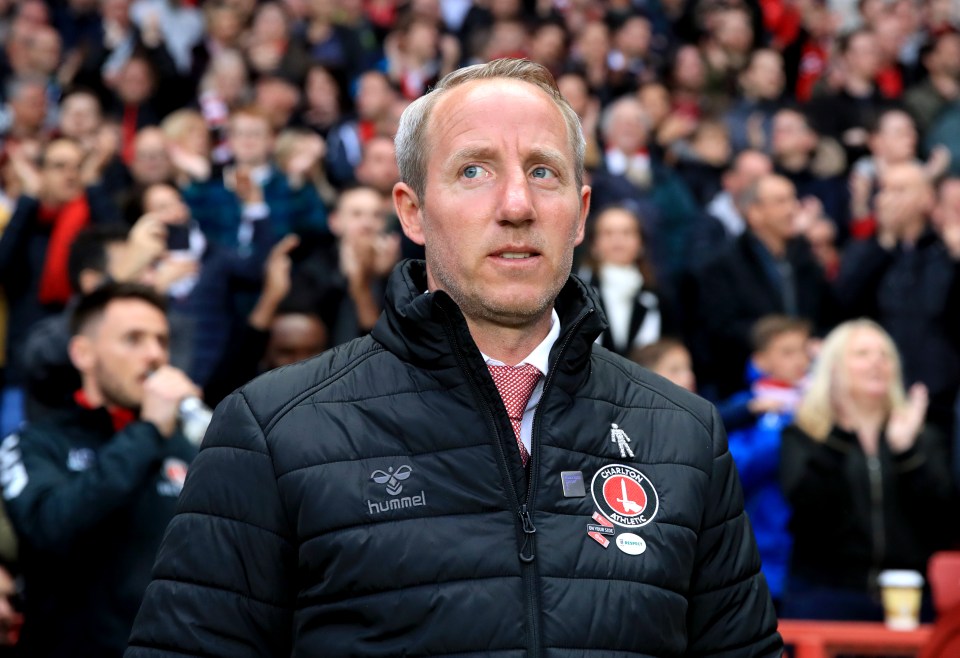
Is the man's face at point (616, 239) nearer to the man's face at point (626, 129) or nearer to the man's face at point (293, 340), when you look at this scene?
the man's face at point (293, 340)

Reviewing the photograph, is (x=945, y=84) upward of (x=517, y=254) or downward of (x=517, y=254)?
upward

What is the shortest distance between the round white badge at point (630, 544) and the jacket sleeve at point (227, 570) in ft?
1.77

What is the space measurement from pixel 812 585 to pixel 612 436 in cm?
394

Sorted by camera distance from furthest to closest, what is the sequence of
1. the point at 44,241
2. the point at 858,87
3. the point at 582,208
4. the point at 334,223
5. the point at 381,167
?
the point at 858,87
the point at 381,167
the point at 334,223
the point at 44,241
the point at 582,208

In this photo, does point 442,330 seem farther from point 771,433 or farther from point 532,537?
point 771,433

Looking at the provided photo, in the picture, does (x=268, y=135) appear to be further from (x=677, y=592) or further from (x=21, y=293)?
(x=677, y=592)

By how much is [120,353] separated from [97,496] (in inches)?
29.8

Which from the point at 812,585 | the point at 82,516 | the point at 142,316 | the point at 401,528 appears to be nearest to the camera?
the point at 401,528

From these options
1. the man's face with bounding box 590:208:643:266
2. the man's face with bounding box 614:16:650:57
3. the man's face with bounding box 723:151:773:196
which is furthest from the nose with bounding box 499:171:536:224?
the man's face with bounding box 614:16:650:57

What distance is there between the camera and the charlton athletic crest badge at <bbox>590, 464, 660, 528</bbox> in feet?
8.18

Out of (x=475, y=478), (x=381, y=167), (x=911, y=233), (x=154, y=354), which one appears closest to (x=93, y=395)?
(x=154, y=354)

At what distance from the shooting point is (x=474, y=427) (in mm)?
2498

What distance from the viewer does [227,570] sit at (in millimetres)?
2404

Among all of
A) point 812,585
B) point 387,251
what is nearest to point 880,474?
point 812,585
